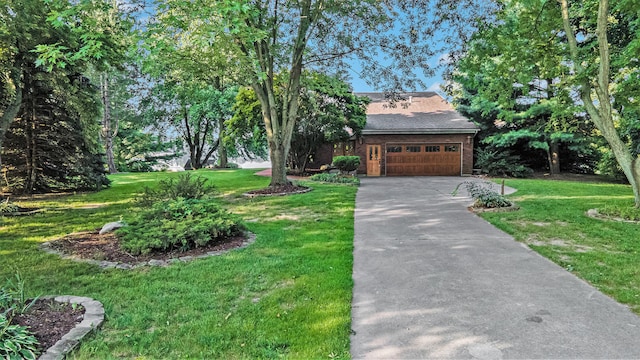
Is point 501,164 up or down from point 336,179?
up

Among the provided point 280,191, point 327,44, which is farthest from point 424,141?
point 280,191

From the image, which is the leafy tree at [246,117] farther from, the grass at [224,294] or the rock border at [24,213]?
the grass at [224,294]

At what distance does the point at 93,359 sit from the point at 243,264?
7.28ft

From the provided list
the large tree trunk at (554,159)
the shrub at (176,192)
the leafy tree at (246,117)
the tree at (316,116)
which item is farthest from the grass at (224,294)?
the large tree trunk at (554,159)

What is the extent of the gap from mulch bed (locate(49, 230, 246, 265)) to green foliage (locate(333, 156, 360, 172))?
1308 centimetres

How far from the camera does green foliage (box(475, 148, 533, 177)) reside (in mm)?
19406

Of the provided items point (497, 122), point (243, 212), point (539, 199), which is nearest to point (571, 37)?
point (539, 199)

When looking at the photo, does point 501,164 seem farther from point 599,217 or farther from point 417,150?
point 599,217

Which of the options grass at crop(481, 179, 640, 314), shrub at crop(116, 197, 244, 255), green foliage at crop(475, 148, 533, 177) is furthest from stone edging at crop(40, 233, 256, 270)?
green foliage at crop(475, 148, 533, 177)

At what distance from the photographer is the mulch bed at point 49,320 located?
9.25ft

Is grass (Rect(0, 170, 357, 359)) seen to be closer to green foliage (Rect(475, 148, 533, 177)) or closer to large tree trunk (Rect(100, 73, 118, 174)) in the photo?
green foliage (Rect(475, 148, 533, 177))

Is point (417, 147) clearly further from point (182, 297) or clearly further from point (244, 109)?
point (182, 297)

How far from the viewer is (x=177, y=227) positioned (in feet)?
17.5

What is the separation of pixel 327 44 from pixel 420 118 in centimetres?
1013
